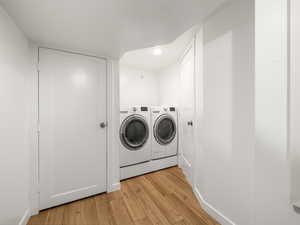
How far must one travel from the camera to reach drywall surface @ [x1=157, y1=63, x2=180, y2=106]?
8.82ft

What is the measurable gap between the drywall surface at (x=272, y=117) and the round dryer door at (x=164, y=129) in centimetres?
172

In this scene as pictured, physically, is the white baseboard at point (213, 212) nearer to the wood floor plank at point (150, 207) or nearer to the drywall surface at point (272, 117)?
the wood floor plank at point (150, 207)

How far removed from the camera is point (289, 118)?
1.91ft

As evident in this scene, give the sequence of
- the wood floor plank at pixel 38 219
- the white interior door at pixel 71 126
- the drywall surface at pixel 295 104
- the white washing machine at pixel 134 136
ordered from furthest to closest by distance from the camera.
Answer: the white washing machine at pixel 134 136
the white interior door at pixel 71 126
the wood floor plank at pixel 38 219
the drywall surface at pixel 295 104

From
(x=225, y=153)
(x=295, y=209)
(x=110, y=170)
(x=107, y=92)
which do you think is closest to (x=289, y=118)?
(x=295, y=209)

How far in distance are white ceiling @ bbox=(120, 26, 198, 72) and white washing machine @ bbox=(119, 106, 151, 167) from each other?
101 centimetres

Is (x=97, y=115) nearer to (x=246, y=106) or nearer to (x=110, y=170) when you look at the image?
(x=110, y=170)

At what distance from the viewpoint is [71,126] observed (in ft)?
5.13

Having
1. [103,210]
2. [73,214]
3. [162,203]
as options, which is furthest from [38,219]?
[162,203]

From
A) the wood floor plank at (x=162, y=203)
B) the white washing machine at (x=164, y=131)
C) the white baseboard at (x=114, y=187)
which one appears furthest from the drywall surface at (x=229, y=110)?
the white baseboard at (x=114, y=187)

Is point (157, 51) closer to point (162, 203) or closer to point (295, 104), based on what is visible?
point (295, 104)

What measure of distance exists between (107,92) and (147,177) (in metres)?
1.54

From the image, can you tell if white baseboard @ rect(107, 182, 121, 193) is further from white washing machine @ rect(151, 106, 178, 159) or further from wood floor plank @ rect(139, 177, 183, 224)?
white washing machine @ rect(151, 106, 178, 159)

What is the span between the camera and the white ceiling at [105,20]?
0.91 meters
